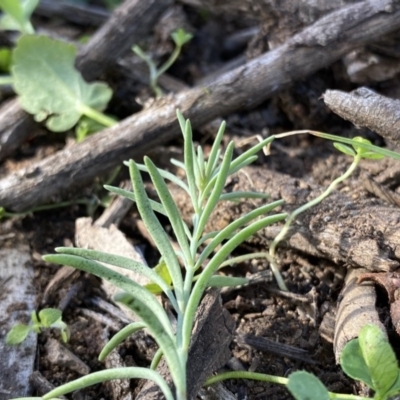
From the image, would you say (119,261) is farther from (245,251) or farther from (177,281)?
(245,251)

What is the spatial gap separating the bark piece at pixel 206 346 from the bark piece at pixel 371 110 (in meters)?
0.55

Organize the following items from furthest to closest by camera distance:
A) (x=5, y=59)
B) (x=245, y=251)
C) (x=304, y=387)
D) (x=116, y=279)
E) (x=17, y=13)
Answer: (x=5, y=59)
(x=17, y=13)
(x=245, y=251)
(x=116, y=279)
(x=304, y=387)

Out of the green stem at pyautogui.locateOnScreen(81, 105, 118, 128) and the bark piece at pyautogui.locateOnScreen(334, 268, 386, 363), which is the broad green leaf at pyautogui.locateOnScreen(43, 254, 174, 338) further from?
the green stem at pyautogui.locateOnScreen(81, 105, 118, 128)

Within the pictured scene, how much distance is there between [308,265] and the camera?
5.35 ft

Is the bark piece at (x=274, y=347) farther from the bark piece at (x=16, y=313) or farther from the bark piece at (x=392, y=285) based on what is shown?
the bark piece at (x=16, y=313)

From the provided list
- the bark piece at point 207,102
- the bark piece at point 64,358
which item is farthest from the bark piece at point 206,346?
the bark piece at point 207,102

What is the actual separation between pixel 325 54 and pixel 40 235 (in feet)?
3.52

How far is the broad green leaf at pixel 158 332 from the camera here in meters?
1.06

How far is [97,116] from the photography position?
2115mm

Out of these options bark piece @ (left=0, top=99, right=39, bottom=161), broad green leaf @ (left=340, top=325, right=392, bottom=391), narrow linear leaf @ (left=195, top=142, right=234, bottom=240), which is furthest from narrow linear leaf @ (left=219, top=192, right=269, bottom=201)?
bark piece @ (left=0, top=99, right=39, bottom=161)

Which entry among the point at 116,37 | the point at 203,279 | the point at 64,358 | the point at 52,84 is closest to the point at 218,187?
the point at 203,279

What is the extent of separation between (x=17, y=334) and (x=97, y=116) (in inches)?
35.3

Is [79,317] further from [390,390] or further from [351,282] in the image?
[390,390]

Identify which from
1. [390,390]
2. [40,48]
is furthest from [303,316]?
[40,48]
